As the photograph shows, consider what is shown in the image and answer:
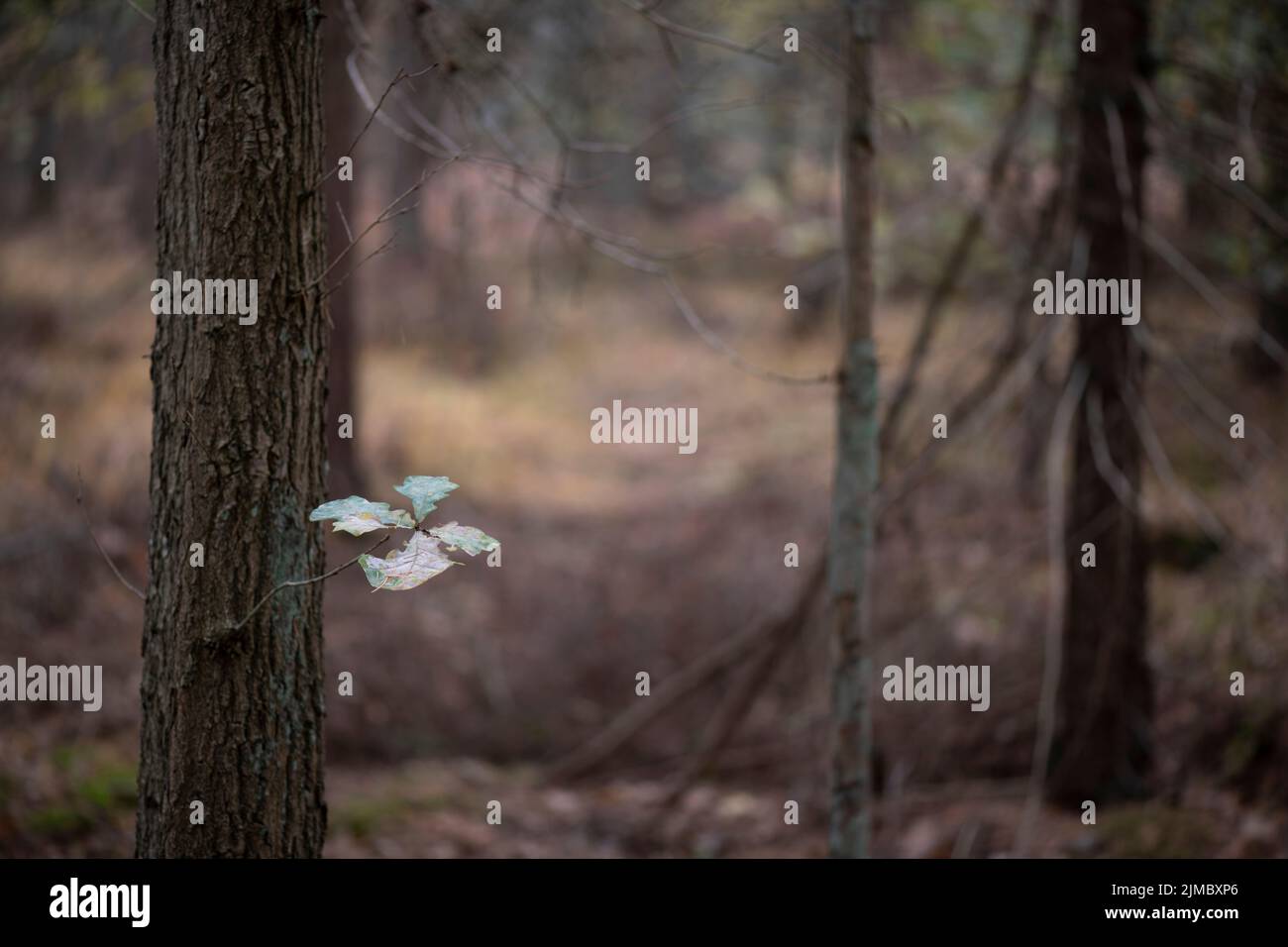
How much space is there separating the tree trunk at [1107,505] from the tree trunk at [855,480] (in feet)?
5.56

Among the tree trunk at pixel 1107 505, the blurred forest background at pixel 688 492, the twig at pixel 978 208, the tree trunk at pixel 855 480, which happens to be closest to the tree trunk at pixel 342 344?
the blurred forest background at pixel 688 492

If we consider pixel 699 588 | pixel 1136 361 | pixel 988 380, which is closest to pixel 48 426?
pixel 699 588

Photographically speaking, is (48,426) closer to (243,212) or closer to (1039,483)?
(243,212)

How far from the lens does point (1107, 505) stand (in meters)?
5.41

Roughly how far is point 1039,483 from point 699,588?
289 centimetres

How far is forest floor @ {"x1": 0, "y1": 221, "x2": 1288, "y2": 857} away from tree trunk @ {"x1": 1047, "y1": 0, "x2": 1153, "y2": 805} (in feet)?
1.02

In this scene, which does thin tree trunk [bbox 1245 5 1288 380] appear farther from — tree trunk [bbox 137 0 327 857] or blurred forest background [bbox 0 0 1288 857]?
tree trunk [bbox 137 0 327 857]

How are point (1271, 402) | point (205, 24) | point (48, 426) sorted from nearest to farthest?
point (205, 24) < point (48, 426) < point (1271, 402)

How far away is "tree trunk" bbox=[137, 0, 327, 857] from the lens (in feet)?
8.16

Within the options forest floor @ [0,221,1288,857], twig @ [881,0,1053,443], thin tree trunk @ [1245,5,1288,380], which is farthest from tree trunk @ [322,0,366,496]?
thin tree trunk @ [1245,5,1288,380]

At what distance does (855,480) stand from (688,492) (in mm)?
7020

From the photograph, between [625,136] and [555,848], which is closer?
[555,848]

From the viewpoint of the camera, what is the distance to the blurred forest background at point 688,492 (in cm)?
525

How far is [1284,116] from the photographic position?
5230mm
